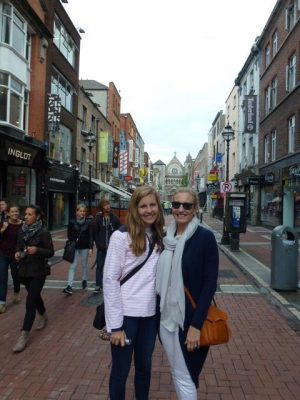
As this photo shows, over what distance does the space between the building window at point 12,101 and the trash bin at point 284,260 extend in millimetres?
12311

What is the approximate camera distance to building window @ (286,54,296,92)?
830 inches

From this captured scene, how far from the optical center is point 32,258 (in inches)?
216

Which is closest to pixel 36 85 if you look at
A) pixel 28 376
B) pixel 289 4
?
pixel 289 4

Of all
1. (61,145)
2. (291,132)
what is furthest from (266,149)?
(61,145)

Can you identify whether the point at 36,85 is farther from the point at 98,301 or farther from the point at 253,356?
the point at 253,356

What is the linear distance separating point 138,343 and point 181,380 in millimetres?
424

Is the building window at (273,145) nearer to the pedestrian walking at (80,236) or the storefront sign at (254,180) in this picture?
the storefront sign at (254,180)

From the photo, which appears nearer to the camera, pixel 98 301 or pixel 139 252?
pixel 139 252

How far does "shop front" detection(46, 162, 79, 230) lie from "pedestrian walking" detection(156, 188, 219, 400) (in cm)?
1889

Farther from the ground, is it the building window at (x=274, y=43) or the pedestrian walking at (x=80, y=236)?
the building window at (x=274, y=43)

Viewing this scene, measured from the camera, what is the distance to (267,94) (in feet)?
90.1

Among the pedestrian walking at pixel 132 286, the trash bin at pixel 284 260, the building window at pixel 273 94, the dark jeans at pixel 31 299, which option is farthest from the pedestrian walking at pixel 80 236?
the building window at pixel 273 94

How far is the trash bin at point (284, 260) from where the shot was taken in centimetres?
838

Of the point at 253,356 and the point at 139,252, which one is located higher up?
the point at 139,252
